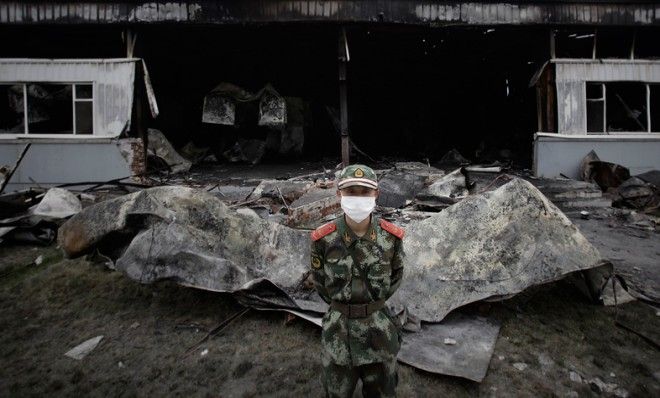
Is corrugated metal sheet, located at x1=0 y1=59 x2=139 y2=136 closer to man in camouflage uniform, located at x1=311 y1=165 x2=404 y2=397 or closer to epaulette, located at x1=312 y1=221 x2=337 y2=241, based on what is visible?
epaulette, located at x1=312 y1=221 x2=337 y2=241

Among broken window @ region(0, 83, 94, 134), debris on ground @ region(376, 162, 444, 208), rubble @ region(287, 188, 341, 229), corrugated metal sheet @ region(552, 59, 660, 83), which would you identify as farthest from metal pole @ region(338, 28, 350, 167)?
broken window @ region(0, 83, 94, 134)

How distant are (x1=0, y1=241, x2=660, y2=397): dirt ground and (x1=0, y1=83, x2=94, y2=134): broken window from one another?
21.6 ft

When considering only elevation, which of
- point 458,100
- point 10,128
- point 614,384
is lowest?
point 614,384

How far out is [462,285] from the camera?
3504 millimetres

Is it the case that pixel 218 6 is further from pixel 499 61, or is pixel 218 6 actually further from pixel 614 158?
pixel 614 158

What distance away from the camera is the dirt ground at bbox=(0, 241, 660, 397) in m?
2.82

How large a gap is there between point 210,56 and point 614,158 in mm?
12192

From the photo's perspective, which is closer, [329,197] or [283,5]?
[329,197]

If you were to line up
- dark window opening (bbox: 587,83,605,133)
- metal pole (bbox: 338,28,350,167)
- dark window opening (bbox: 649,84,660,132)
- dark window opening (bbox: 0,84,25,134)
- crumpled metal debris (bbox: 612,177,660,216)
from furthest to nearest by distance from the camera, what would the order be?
dark window opening (bbox: 649,84,660,132)
dark window opening (bbox: 587,83,605,133)
dark window opening (bbox: 0,84,25,134)
metal pole (bbox: 338,28,350,167)
crumpled metal debris (bbox: 612,177,660,216)

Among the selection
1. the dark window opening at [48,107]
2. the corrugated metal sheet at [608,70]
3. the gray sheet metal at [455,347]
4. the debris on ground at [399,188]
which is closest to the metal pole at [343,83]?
the debris on ground at [399,188]

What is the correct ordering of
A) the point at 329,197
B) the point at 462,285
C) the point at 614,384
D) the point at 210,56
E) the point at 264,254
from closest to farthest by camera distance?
the point at 614,384 < the point at 462,285 < the point at 264,254 < the point at 329,197 < the point at 210,56

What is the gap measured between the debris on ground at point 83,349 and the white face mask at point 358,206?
268cm

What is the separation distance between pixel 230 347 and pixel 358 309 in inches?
61.6

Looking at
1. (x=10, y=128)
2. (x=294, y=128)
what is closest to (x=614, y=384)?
(x=294, y=128)
